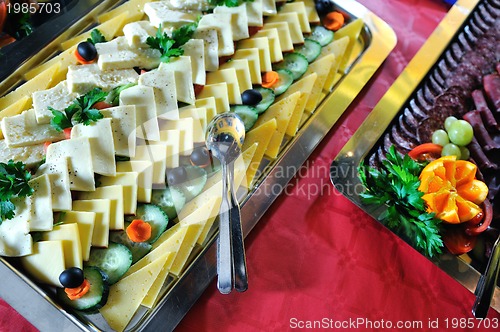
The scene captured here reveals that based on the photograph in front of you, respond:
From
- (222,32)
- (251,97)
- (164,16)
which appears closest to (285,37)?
(222,32)

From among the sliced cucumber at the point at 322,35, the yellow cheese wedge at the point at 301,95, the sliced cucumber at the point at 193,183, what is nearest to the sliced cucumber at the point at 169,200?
the sliced cucumber at the point at 193,183

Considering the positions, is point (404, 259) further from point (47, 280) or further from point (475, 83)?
point (47, 280)

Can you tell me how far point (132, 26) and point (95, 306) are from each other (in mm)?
1279

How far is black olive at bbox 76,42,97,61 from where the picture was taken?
7.50 feet

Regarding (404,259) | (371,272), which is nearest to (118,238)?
(371,272)

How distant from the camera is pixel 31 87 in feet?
7.45

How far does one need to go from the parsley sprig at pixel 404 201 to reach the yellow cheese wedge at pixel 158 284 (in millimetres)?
949

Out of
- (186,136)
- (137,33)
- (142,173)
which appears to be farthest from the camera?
(137,33)

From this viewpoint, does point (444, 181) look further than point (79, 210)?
Yes

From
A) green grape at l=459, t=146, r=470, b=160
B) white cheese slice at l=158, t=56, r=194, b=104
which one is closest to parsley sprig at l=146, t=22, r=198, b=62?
white cheese slice at l=158, t=56, r=194, b=104

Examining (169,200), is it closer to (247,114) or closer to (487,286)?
(247,114)

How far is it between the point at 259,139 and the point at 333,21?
985 millimetres

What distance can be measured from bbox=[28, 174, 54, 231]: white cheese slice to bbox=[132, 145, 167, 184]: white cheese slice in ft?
1.28

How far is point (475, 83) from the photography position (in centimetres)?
280
